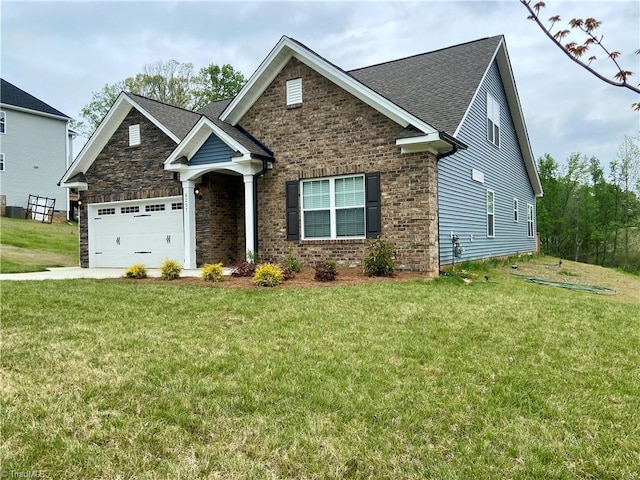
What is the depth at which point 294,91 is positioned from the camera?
11570 millimetres

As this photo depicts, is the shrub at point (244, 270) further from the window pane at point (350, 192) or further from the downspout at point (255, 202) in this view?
the window pane at point (350, 192)

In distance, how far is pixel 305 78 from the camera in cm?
1142

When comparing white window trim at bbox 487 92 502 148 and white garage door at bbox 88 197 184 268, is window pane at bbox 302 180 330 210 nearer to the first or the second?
white garage door at bbox 88 197 184 268

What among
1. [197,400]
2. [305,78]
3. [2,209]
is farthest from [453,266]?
[2,209]

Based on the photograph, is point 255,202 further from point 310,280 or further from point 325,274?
point 325,274

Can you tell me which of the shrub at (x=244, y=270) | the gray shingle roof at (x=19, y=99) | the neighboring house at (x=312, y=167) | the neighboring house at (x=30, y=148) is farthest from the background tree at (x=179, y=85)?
the shrub at (x=244, y=270)

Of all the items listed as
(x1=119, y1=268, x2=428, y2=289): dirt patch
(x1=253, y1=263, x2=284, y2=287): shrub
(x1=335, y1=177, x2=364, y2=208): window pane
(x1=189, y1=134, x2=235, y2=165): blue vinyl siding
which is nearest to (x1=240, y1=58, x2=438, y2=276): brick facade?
(x1=335, y1=177, x2=364, y2=208): window pane

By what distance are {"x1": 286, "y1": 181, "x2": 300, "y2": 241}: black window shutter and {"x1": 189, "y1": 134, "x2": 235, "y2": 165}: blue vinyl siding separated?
5.84ft

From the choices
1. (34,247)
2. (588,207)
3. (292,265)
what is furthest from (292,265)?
(588,207)

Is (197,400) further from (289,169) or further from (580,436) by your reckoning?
(289,169)

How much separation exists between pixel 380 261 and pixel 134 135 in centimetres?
914

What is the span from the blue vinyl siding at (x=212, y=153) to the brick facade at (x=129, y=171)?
4.41ft

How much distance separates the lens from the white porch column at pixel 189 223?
12.5m

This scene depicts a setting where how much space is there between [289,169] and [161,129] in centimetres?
464
